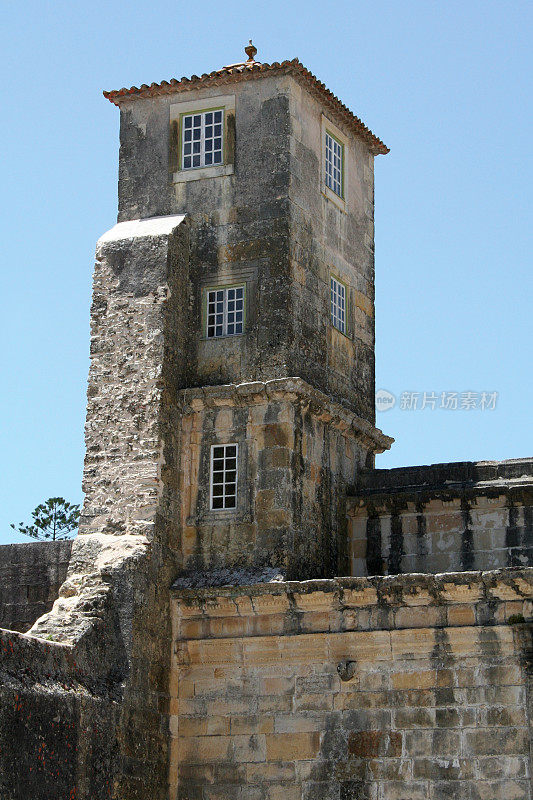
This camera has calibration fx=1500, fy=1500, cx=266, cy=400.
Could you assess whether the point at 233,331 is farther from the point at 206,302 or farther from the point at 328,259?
the point at 328,259

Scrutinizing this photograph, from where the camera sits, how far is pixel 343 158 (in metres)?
26.5

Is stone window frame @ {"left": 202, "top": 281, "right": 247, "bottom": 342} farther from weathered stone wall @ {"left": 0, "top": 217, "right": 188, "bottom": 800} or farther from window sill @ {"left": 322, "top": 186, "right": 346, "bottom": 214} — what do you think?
window sill @ {"left": 322, "top": 186, "right": 346, "bottom": 214}

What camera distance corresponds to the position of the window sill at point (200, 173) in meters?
24.8

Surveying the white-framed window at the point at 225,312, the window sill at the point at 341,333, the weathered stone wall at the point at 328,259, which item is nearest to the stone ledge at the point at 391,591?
the weathered stone wall at the point at 328,259

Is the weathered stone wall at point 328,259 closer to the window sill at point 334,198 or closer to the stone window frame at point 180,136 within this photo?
the window sill at point 334,198

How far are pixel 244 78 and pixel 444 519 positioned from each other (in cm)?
803

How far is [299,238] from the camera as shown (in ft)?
80.2

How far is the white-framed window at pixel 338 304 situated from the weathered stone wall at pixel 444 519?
275cm

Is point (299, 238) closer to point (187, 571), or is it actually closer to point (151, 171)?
point (151, 171)

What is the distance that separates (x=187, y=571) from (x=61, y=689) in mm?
4173

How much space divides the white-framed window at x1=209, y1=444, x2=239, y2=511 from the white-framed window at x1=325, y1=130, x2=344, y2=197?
17.2ft

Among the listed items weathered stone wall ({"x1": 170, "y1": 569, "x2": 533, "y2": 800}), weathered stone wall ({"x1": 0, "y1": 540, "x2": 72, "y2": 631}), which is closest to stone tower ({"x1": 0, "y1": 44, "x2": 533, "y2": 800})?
weathered stone wall ({"x1": 170, "y1": 569, "x2": 533, "y2": 800})

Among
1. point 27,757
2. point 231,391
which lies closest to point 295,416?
point 231,391

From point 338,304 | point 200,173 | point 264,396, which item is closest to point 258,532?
point 264,396
